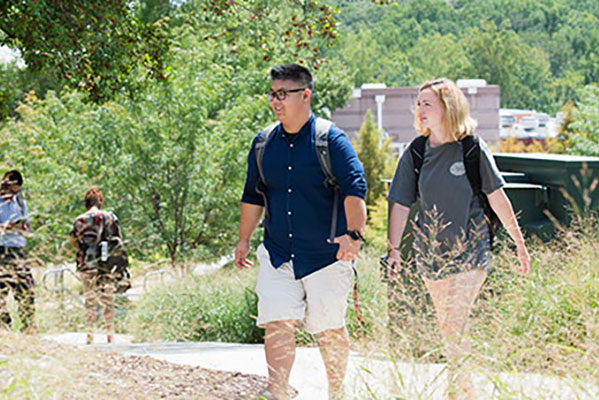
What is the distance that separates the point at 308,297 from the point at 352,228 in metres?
0.42

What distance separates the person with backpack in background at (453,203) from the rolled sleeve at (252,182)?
2.61ft

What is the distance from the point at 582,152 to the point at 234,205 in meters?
15.1

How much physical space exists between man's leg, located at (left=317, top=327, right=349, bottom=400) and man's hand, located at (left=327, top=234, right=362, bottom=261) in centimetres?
38

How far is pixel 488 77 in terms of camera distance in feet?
393

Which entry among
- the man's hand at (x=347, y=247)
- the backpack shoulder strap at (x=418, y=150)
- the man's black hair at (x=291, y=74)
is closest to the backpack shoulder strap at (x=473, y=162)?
the backpack shoulder strap at (x=418, y=150)

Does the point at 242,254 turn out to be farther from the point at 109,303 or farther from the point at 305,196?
the point at 109,303

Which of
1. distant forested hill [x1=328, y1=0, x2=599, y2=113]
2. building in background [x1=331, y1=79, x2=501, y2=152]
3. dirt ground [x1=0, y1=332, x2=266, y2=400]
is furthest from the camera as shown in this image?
distant forested hill [x1=328, y1=0, x2=599, y2=113]

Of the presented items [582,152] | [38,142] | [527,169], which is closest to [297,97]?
[527,169]

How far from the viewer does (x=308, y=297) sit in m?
4.57

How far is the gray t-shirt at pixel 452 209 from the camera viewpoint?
4453 mm

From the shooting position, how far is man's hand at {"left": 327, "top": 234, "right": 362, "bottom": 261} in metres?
4.48

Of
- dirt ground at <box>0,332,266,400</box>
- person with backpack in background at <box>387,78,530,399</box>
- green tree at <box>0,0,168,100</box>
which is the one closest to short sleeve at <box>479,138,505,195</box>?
person with backpack in background at <box>387,78,530,399</box>

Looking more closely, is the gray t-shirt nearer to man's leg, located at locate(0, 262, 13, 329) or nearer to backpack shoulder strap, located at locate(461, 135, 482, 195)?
backpack shoulder strap, located at locate(461, 135, 482, 195)

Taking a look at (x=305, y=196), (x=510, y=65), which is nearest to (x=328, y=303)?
(x=305, y=196)
